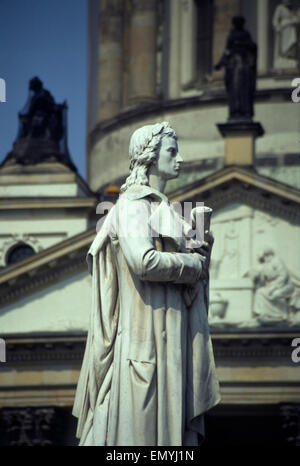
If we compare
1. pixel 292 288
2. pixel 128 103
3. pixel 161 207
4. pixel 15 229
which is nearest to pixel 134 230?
pixel 161 207

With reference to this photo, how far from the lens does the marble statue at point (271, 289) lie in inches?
1437

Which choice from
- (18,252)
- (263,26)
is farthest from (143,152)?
(263,26)

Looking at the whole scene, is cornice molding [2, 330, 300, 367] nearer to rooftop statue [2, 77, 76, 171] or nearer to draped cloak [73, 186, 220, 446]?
rooftop statue [2, 77, 76, 171]

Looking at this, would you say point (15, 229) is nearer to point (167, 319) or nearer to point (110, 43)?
point (110, 43)

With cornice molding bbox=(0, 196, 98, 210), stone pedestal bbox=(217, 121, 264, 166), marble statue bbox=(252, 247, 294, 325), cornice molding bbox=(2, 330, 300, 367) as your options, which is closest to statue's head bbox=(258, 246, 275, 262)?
marble statue bbox=(252, 247, 294, 325)

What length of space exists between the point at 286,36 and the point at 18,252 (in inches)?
442

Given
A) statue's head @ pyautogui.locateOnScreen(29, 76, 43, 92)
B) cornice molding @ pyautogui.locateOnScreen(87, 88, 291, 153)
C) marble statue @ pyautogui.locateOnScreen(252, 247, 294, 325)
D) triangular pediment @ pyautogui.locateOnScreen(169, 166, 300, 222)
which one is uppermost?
cornice molding @ pyautogui.locateOnScreen(87, 88, 291, 153)

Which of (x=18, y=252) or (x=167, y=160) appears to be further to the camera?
(x=18, y=252)

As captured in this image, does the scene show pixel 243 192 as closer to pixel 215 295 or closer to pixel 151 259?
pixel 215 295

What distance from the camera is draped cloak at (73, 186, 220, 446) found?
8.90 m

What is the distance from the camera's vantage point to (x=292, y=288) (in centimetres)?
3656

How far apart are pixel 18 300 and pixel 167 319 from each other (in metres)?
28.3

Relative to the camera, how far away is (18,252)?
40312 mm

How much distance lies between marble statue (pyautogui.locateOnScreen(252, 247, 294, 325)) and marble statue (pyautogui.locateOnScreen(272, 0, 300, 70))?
11.7 meters
